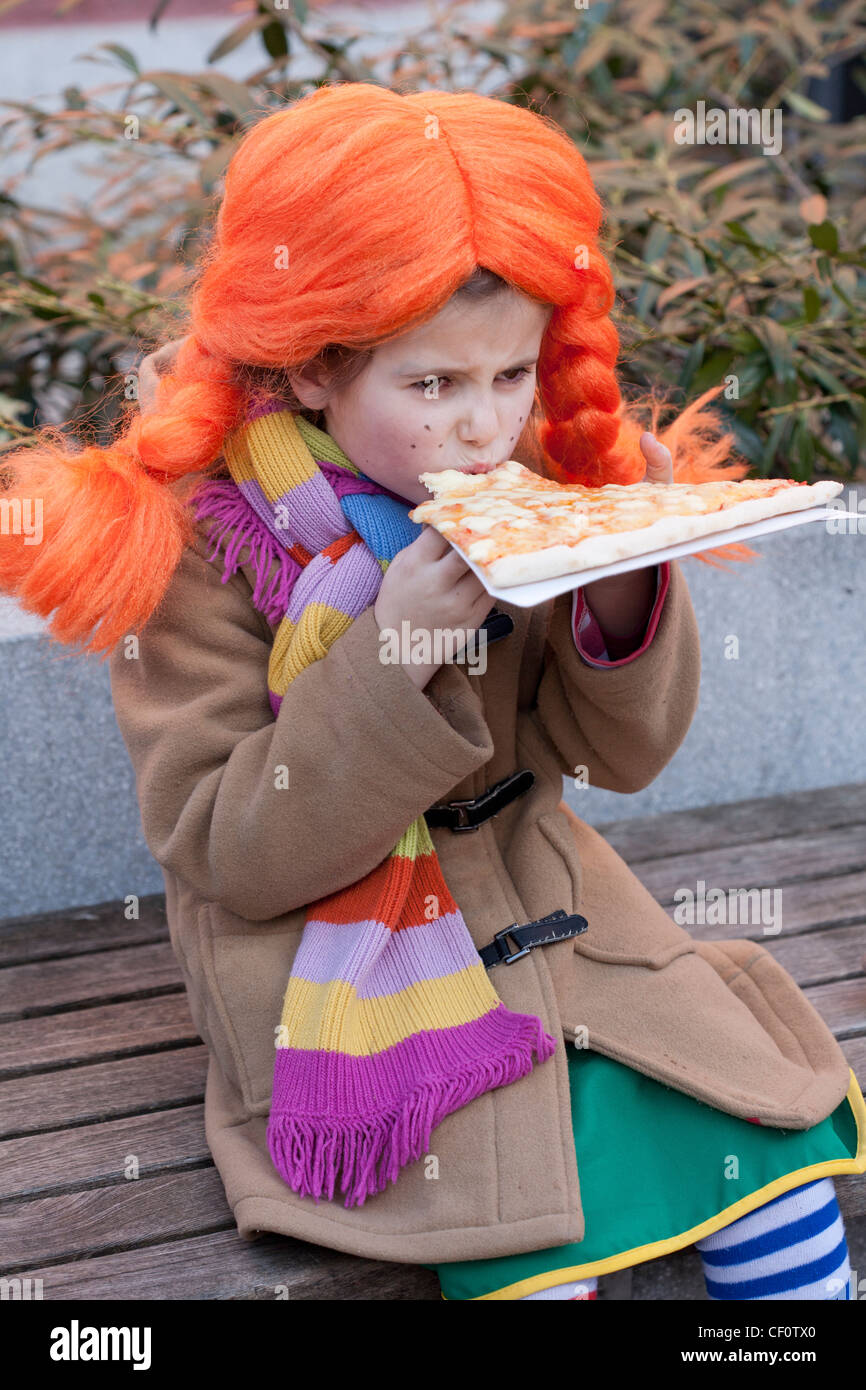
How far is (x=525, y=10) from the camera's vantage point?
340cm

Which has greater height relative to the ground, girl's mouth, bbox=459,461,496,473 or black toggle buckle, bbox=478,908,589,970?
girl's mouth, bbox=459,461,496,473

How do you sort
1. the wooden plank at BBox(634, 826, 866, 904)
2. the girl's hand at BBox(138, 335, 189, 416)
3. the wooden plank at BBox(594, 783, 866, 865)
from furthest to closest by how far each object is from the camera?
the wooden plank at BBox(594, 783, 866, 865) < the wooden plank at BBox(634, 826, 866, 904) < the girl's hand at BBox(138, 335, 189, 416)

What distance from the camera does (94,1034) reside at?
1905mm

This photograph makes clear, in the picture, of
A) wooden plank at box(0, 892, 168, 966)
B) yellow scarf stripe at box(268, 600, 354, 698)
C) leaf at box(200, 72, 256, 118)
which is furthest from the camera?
leaf at box(200, 72, 256, 118)

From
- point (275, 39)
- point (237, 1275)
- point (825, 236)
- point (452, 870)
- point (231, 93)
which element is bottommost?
point (237, 1275)

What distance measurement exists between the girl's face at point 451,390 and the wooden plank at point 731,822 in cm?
116

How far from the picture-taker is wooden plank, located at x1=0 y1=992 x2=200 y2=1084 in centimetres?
185

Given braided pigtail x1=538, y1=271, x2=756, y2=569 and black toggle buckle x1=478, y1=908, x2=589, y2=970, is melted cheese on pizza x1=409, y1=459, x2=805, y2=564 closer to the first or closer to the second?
braided pigtail x1=538, y1=271, x2=756, y2=569

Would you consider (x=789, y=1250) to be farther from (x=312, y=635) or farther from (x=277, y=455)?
(x=277, y=455)

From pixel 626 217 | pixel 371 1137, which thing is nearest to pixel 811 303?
pixel 626 217

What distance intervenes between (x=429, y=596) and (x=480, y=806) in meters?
0.35

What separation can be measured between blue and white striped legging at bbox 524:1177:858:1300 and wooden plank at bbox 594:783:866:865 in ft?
3.28

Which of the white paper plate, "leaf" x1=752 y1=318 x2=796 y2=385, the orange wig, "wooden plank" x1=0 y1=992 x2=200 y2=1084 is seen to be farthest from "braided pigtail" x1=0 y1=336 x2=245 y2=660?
"leaf" x1=752 y1=318 x2=796 y2=385
